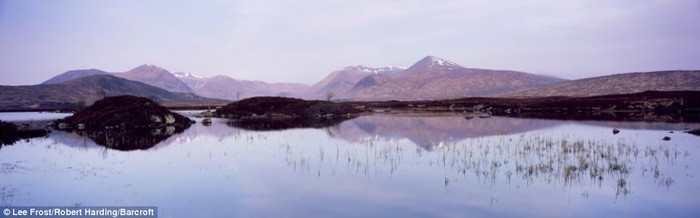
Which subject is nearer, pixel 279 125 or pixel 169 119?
pixel 279 125

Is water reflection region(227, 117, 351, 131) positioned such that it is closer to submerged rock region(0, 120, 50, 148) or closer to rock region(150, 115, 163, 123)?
rock region(150, 115, 163, 123)

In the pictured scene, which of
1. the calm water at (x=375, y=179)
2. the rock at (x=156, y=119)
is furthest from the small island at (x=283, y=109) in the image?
the calm water at (x=375, y=179)

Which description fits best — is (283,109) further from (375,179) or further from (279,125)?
(375,179)

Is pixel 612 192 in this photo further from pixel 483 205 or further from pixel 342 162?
pixel 342 162

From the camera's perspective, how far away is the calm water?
13.1 m

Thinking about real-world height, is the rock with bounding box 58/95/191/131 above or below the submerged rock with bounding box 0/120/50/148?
above

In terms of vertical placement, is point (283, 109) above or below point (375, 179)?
above

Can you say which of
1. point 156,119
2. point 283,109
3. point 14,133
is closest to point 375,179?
point 14,133

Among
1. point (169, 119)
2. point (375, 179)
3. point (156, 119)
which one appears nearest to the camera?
point (375, 179)

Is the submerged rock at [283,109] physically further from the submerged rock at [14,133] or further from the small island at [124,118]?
the submerged rock at [14,133]

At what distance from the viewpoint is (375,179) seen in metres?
17.5

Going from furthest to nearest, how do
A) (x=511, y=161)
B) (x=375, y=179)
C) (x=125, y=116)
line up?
(x=125, y=116) < (x=511, y=161) < (x=375, y=179)

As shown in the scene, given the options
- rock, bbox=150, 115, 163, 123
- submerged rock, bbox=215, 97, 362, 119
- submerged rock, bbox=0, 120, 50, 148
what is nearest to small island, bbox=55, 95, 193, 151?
rock, bbox=150, 115, 163, 123

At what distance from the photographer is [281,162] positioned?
22.4 m
